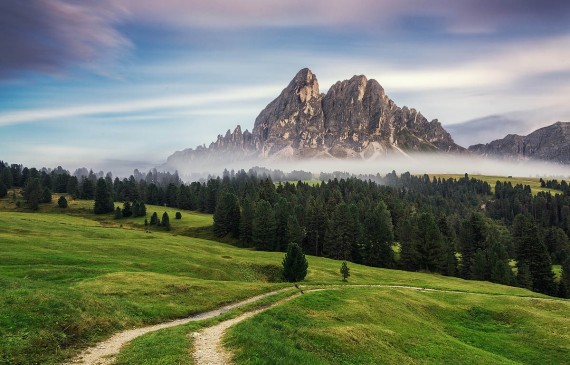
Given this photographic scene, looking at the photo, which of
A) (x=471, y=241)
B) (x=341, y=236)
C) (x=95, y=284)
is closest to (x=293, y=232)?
(x=341, y=236)

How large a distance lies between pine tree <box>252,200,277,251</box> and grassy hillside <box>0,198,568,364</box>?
98.8ft

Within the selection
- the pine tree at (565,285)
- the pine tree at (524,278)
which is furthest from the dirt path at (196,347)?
the pine tree at (565,285)

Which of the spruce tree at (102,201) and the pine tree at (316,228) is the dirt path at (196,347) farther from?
the spruce tree at (102,201)

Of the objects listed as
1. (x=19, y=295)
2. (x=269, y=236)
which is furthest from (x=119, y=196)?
(x=19, y=295)

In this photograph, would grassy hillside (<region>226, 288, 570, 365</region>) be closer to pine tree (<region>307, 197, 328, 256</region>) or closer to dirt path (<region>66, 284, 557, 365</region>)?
dirt path (<region>66, 284, 557, 365</region>)

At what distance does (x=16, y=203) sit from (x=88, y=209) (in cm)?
2969

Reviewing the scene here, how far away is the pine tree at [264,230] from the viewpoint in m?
115

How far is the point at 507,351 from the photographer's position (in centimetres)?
3378

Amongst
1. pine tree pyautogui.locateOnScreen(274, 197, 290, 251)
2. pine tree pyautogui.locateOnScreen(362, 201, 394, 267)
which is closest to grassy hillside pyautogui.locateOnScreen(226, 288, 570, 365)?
pine tree pyautogui.locateOnScreen(362, 201, 394, 267)

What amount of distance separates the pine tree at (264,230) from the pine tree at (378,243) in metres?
30.4

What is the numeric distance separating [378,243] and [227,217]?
54.9 meters

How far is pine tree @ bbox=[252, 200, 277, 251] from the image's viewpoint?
Answer: 115 m

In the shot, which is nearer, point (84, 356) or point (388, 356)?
point (84, 356)

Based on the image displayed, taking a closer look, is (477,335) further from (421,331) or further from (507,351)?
(421,331)
